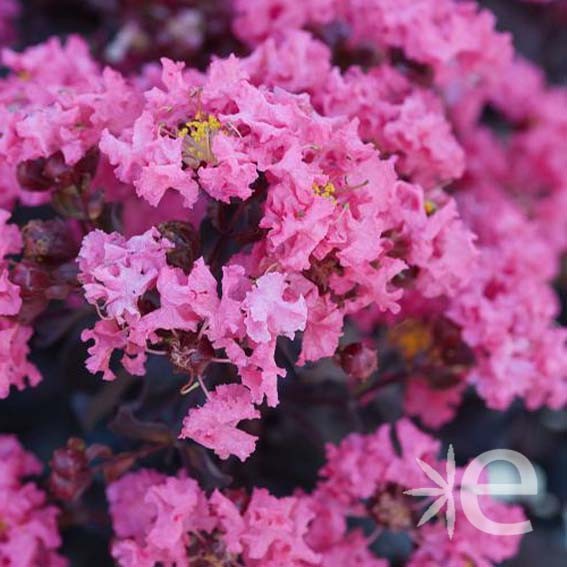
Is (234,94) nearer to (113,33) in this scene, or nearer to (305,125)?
(305,125)

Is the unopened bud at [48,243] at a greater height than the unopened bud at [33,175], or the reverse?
the unopened bud at [33,175]

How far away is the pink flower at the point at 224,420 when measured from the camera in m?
0.64

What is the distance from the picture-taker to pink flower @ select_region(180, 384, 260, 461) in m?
0.64

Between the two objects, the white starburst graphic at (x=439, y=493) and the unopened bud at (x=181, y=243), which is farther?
the white starburst graphic at (x=439, y=493)

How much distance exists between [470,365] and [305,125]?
0.29m

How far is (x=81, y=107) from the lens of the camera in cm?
75

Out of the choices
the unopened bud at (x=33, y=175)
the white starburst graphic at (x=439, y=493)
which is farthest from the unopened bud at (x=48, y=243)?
the white starburst graphic at (x=439, y=493)

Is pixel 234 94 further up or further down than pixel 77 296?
further up

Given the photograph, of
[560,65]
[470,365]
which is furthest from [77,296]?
[560,65]
